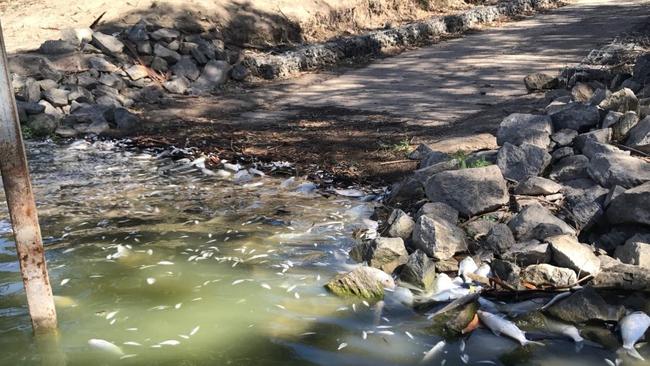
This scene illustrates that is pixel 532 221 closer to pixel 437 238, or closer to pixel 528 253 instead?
pixel 528 253

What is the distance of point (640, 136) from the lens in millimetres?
5508

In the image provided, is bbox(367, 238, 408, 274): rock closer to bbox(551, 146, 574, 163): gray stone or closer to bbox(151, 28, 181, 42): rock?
bbox(551, 146, 574, 163): gray stone

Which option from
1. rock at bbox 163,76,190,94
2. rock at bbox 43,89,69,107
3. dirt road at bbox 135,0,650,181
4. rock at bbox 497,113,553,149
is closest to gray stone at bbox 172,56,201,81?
rock at bbox 163,76,190,94

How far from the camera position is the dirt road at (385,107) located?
7629 millimetres

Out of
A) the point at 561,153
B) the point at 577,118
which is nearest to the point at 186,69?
the point at 577,118

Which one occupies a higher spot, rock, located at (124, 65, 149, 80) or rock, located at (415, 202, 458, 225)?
rock, located at (124, 65, 149, 80)

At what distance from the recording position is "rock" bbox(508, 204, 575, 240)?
462 cm

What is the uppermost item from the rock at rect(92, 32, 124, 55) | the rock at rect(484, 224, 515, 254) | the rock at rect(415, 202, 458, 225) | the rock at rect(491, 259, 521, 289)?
the rock at rect(92, 32, 124, 55)

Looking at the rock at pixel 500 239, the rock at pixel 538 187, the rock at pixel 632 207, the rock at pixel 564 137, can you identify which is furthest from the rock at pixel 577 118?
the rock at pixel 500 239

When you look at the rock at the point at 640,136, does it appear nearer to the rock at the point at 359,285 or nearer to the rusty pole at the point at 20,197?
the rock at the point at 359,285

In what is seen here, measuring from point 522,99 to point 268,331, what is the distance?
6.33 m

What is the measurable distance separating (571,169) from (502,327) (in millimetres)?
2096

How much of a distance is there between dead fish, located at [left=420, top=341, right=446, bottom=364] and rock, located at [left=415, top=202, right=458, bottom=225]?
140 centimetres

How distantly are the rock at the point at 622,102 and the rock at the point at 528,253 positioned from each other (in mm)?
2175
